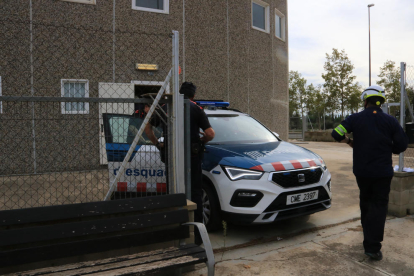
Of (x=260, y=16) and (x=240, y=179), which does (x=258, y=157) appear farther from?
(x=260, y=16)

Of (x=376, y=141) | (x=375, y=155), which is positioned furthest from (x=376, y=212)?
(x=376, y=141)

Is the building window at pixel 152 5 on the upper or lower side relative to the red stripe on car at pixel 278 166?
upper

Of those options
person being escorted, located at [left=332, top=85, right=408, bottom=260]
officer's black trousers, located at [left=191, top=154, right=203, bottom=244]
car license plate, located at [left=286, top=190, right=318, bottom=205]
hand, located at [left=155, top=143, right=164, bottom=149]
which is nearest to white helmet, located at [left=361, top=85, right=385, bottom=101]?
person being escorted, located at [left=332, top=85, right=408, bottom=260]

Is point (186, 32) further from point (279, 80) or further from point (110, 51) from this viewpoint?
point (279, 80)

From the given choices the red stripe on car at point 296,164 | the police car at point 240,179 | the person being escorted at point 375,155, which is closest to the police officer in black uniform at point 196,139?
the police car at point 240,179

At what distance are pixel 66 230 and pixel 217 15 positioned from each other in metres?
8.96

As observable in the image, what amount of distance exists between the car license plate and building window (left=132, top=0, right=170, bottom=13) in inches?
281

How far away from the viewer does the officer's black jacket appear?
11.1 feet

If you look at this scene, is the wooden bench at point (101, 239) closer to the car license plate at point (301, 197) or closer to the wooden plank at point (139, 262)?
the wooden plank at point (139, 262)

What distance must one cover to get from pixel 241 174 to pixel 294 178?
0.63 metres

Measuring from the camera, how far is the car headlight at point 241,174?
378 centimetres

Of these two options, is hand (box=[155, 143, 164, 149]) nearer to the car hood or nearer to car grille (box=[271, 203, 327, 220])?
the car hood

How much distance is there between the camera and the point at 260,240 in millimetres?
3975

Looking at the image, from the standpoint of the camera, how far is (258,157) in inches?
158
